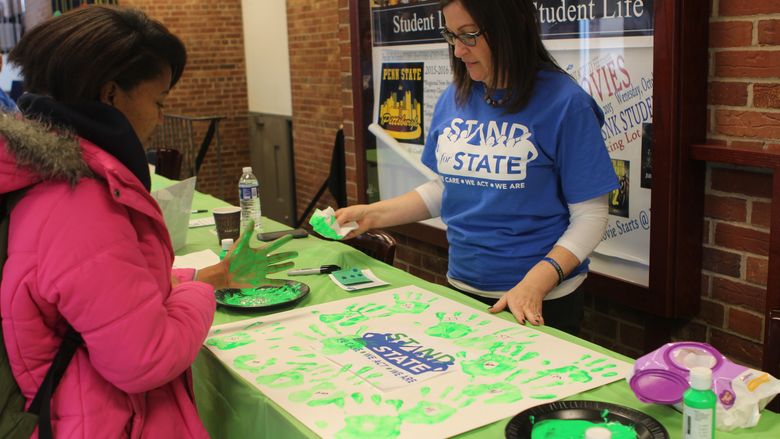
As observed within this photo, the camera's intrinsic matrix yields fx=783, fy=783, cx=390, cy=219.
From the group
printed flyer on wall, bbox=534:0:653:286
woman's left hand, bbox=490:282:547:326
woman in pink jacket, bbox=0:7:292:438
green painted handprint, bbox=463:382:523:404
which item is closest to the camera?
woman in pink jacket, bbox=0:7:292:438

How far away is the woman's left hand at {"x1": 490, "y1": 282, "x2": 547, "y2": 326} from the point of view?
5.80 ft

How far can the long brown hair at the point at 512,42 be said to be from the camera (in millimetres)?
1905

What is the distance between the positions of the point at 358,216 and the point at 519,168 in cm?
53

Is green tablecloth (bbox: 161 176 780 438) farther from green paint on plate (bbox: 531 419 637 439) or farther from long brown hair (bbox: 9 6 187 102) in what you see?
long brown hair (bbox: 9 6 187 102)

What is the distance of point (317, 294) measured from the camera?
Result: 2.07 meters

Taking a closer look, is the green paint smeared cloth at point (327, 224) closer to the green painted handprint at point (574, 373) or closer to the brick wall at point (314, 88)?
the green painted handprint at point (574, 373)

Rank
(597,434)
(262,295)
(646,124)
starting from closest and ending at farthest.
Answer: (597,434)
(262,295)
(646,124)

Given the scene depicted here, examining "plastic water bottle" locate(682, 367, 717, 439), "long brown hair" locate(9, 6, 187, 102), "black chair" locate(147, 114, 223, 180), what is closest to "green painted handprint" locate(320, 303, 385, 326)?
"long brown hair" locate(9, 6, 187, 102)

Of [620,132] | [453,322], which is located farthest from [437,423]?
[620,132]

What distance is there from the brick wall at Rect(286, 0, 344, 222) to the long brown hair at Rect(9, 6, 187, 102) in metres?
5.28

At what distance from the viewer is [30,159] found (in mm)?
1136

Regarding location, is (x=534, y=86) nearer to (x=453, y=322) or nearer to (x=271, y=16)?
(x=453, y=322)

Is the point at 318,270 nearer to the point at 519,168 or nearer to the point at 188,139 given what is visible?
A: the point at 519,168

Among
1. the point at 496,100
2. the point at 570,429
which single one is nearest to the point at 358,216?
the point at 496,100
